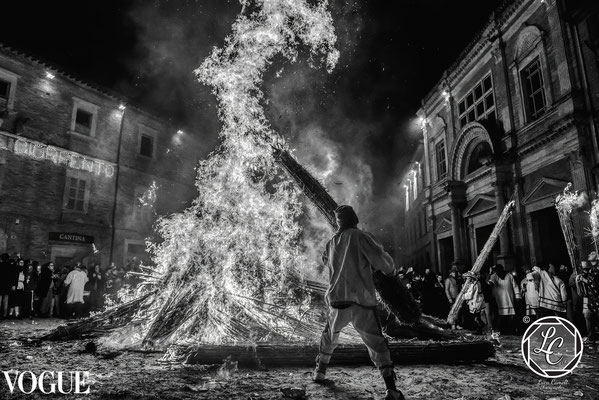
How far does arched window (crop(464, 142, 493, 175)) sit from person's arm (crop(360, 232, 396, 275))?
1377 cm

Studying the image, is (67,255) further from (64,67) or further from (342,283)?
(342,283)

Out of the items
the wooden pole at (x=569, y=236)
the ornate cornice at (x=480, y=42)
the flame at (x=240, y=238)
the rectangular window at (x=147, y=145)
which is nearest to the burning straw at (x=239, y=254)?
the flame at (x=240, y=238)

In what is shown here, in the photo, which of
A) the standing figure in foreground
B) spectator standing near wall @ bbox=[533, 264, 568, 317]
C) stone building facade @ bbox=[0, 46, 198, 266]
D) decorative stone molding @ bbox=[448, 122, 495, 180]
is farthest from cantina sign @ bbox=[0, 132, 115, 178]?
spectator standing near wall @ bbox=[533, 264, 568, 317]

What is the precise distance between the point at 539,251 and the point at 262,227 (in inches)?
432

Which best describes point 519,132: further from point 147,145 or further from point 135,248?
point 147,145

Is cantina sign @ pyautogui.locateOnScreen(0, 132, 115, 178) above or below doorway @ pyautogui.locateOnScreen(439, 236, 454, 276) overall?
above

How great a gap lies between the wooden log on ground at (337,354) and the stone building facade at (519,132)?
822cm

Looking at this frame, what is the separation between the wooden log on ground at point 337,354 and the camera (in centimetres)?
521

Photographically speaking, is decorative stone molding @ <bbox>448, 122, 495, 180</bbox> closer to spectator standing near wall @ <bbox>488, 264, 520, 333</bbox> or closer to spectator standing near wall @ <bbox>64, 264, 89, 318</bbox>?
spectator standing near wall @ <bbox>488, 264, 520, 333</bbox>

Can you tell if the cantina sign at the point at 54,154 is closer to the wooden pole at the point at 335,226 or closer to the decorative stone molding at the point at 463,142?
the wooden pole at the point at 335,226

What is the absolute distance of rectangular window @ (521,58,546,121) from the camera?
14031 mm

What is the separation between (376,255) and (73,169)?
819 inches

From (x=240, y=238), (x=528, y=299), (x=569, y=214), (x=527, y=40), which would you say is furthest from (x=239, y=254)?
(x=527, y=40)

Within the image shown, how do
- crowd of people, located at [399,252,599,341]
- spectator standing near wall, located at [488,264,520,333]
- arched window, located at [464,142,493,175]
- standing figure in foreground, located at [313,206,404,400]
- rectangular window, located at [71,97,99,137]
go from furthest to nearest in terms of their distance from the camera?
rectangular window, located at [71,97,99,137]
arched window, located at [464,142,493,175]
spectator standing near wall, located at [488,264,520,333]
crowd of people, located at [399,252,599,341]
standing figure in foreground, located at [313,206,404,400]
